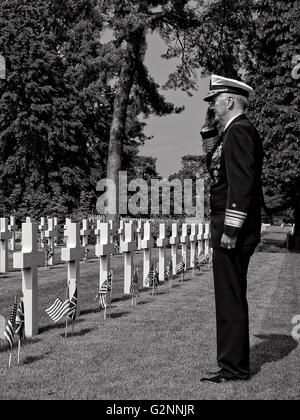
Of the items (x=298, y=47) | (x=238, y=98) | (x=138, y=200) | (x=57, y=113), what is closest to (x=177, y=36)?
(x=298, y=47)

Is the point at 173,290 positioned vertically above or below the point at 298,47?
Answer: below

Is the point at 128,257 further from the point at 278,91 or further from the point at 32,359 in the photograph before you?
the point at 278,91

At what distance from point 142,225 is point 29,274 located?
49.7ft

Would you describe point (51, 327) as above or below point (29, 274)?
below

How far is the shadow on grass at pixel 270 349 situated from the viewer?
5824 mm

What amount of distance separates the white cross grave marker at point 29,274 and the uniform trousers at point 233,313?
2.47m

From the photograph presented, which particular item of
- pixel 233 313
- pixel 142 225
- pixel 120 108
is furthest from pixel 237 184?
pixel 120 108

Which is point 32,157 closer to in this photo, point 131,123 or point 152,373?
point 131,123

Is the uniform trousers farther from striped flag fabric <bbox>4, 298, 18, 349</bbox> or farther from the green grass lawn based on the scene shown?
striped flag fabric <bbox>4, 298, 18, 349</bbox>

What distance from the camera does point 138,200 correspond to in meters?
37.2

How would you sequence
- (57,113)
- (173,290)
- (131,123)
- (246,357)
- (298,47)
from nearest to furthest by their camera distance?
(246,357) → (173,290) → (298,47) → (57,113) → (131,123)

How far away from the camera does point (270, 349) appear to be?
6.43 metres

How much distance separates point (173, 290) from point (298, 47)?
15675 mm

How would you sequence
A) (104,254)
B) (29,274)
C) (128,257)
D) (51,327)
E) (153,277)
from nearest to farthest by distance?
1. (29,274)
2. (51,327)
3. (104,254)
4. (128,257)
5. (153,277)
